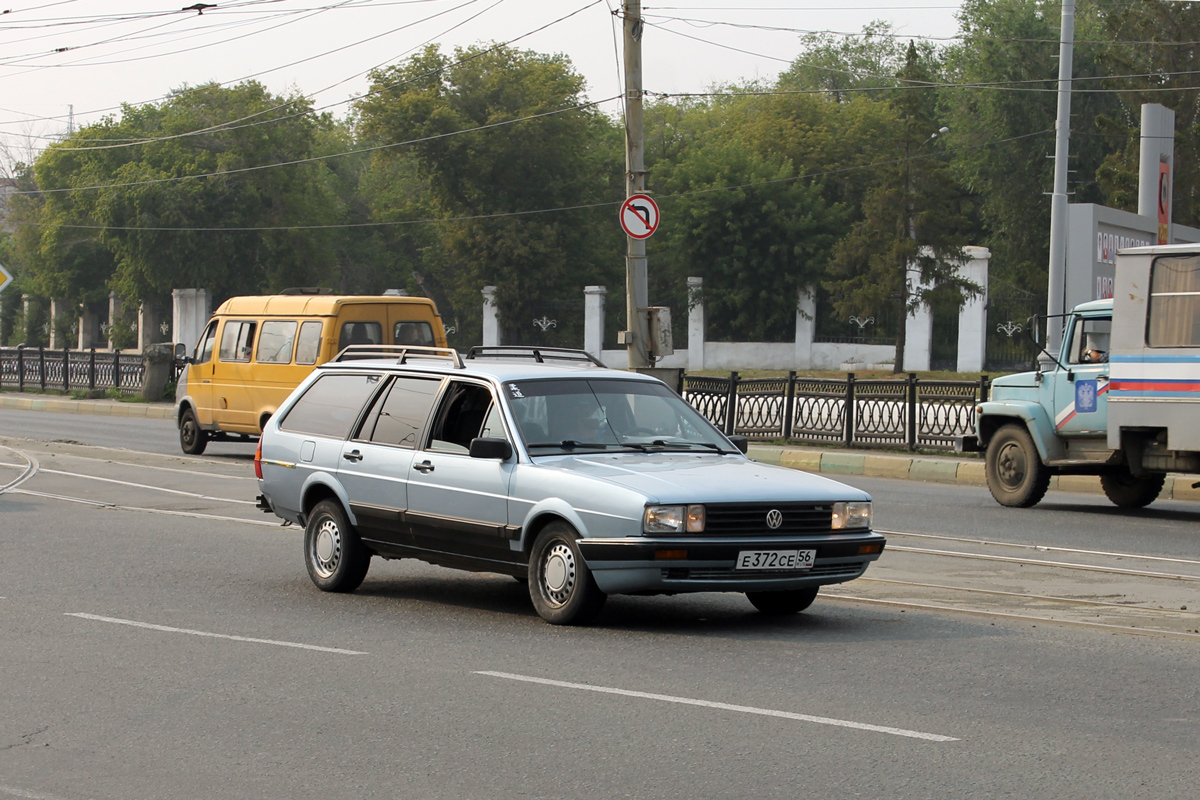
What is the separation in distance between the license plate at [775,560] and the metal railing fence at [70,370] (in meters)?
29.6

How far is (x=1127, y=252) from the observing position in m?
14.3

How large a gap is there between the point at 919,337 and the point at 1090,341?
32.2m

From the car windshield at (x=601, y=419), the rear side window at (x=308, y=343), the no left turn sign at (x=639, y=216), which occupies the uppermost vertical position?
the no left turn sign at (x=639, y=216)

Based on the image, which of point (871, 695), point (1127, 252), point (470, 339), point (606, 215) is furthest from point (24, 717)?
point (606, 215)

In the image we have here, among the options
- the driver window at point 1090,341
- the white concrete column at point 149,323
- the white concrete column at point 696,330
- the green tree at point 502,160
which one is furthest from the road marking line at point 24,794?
the white concrete column at point 149,323

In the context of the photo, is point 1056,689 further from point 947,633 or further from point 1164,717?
point 947,633

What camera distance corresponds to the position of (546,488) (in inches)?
310

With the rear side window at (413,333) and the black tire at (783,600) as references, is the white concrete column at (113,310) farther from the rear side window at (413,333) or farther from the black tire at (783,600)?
the black tire at (783,600)

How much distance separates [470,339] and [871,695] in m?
56.3

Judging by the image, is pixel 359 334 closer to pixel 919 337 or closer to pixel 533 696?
pixel 533 696

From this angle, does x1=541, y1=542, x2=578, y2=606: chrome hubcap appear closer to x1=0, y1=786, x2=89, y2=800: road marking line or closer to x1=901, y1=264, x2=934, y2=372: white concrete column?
x1=0, y1=786, x2=89, y2=800: road marking line

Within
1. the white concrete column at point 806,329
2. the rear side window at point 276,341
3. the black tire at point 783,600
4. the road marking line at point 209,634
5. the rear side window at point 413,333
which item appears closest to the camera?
the road marking line at point 209,634

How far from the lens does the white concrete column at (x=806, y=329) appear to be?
5144cm

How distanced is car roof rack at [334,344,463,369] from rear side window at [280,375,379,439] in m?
0.28
